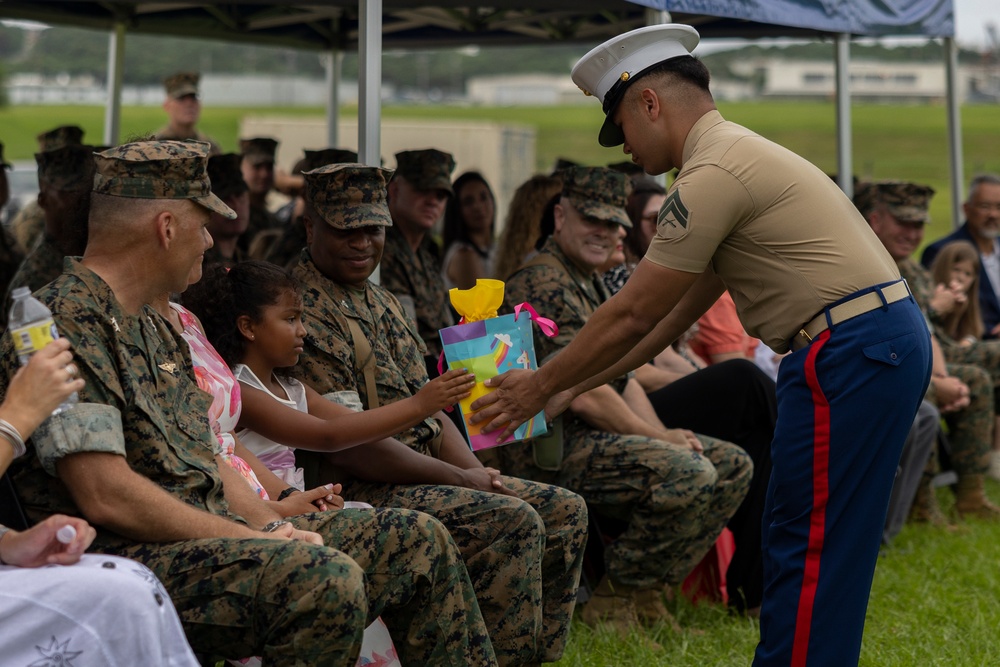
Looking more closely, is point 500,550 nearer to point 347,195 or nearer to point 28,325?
point 347,195

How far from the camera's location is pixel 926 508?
267 inches

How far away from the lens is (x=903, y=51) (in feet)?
242

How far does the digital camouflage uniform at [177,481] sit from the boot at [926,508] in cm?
461

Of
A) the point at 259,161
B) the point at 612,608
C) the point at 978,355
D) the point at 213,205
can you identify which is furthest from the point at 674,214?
the point at 259,161

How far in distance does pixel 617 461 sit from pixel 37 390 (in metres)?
2.61

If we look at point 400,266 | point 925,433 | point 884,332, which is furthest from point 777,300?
point 925,433

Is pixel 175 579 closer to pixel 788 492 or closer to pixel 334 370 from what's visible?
pixel 334 370

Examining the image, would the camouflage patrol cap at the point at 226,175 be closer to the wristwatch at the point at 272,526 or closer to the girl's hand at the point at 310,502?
the girl's hand at the point at 310,502

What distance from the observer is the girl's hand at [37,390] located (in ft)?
8.12

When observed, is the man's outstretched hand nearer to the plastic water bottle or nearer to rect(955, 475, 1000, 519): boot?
the plastic water bottle

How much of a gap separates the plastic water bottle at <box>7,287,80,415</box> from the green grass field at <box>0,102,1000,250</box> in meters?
32.2

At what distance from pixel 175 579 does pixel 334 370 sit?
1282mm

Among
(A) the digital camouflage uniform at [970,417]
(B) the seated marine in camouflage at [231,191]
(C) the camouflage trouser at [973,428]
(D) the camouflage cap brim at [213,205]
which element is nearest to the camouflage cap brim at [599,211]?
(B) the seated marine in camouflage at [231,191]

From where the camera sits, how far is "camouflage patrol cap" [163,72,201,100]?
8.90 metres
